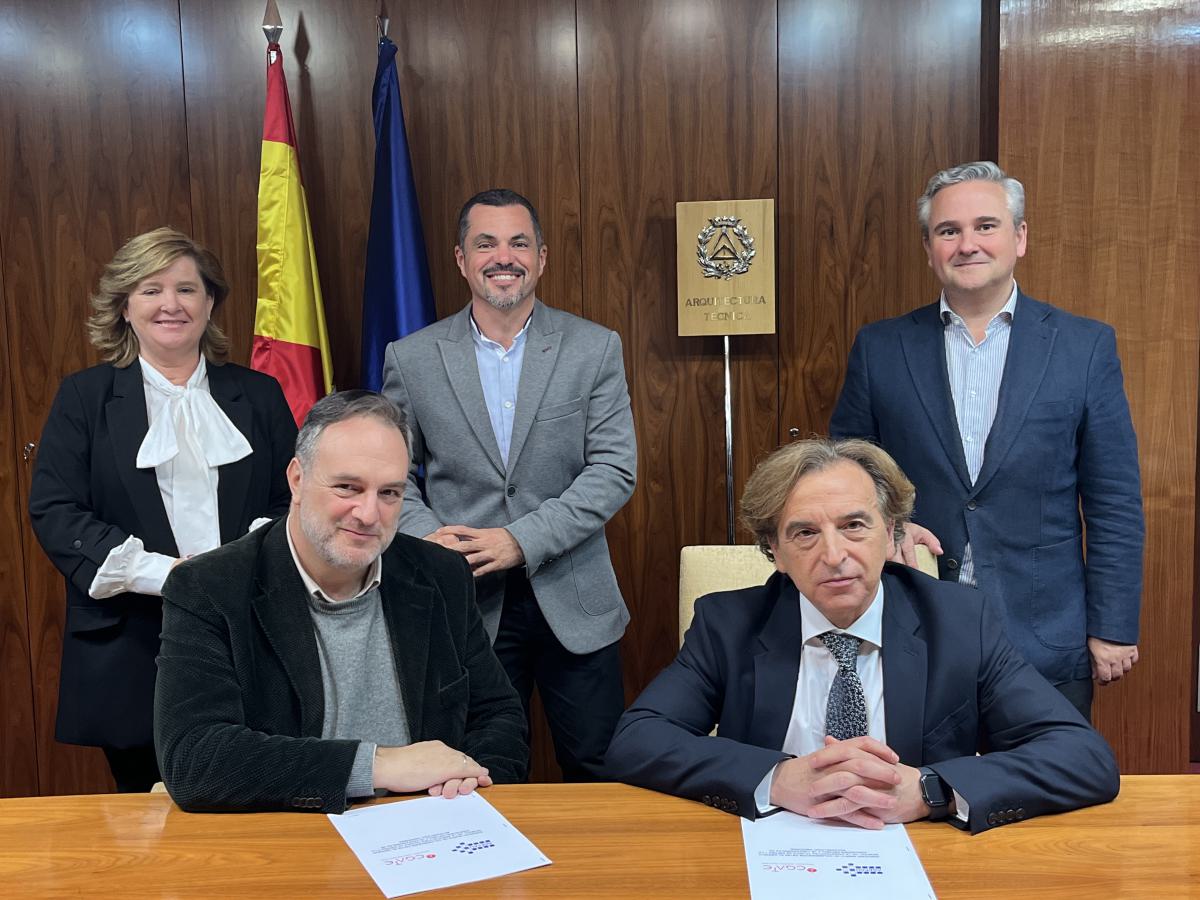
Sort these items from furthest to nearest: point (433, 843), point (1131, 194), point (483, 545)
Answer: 1. point (1131, 194)
2. point (483, 545)
3. point (433, 843)

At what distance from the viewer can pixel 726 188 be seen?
390 centimetres

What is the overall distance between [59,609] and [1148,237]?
3887mm

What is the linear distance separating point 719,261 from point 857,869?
255 centimetres

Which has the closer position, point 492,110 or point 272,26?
point 272,26

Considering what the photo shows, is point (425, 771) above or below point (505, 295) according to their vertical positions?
below

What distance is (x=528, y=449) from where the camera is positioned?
2.89 m

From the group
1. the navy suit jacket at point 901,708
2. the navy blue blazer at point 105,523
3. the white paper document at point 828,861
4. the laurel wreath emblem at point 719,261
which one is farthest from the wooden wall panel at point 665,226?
the white paper document at point 828,861

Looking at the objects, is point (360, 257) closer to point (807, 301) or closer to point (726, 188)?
point (726, 188)

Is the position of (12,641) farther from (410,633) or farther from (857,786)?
(857,786)

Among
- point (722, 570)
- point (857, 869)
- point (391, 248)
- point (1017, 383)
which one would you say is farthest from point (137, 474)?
point (1017, 383)

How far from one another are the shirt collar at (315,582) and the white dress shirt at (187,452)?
80 cm

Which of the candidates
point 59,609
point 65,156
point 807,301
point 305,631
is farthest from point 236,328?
point 305,631

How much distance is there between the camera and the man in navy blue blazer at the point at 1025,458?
101 inches

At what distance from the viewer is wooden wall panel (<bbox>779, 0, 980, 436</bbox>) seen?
3797 mm
